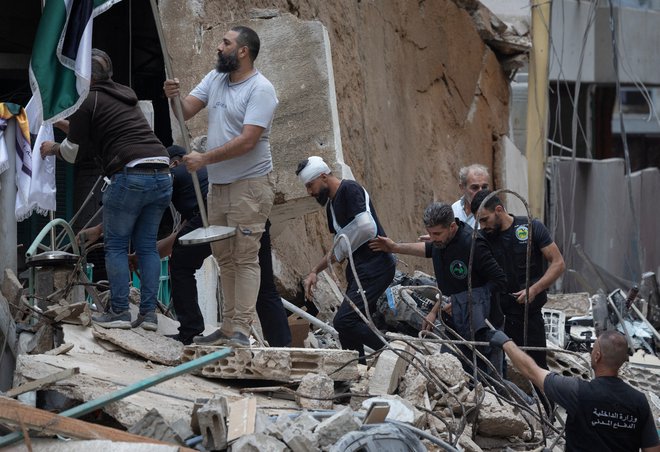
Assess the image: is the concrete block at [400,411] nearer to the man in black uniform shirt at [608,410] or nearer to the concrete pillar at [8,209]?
the man in black uniform shirt at [608,410]

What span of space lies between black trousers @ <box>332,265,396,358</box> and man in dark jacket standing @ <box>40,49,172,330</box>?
1.29 metres

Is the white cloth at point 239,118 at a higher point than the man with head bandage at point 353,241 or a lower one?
higher

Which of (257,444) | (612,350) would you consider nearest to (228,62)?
(257,444)

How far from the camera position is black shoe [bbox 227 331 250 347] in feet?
23.3

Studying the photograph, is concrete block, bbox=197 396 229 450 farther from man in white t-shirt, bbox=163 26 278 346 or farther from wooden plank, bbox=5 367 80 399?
man in white t-shirt, bbox=163 26 278 346

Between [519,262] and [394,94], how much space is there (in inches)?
259

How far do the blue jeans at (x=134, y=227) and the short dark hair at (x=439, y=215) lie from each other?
1.63 m

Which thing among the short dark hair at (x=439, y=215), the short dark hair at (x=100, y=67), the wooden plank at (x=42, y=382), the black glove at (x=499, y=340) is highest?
the short dark hair at (x=100, y=67)

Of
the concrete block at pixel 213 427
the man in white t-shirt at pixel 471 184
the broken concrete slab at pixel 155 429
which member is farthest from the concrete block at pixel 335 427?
the man in white t-shirt at pixel 471 184

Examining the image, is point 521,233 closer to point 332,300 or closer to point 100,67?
point 100,67

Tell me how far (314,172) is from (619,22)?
17.2 m

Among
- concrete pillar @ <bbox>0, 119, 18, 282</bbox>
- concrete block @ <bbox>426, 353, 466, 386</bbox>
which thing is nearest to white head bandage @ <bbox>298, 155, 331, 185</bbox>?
concrete block @ <bbox>426, 353, 466, 386</bbox>

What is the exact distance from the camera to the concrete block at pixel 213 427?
5461mm

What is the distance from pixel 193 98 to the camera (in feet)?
24.7
